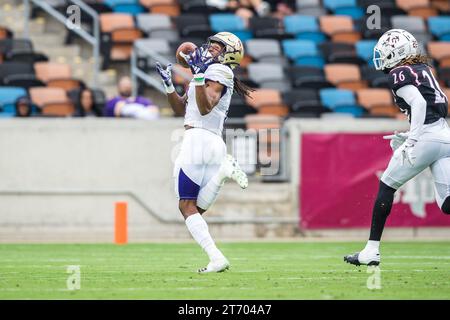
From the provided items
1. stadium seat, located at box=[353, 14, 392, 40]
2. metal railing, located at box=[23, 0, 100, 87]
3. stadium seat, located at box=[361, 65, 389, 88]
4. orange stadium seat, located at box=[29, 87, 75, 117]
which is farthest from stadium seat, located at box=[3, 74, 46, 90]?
stadium seat, located at box=[353, 14, 392, 40]

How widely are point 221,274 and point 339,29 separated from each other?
13.4 m

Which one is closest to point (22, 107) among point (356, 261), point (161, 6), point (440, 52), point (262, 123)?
point (262, 123)

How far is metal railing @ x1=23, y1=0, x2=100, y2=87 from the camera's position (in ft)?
62.5

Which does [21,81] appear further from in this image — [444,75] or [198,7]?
[444,75]

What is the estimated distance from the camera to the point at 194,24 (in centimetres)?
2092

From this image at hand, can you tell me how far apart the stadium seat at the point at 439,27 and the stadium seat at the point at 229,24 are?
163 inches

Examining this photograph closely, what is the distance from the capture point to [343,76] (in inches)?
819

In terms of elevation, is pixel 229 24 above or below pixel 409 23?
below

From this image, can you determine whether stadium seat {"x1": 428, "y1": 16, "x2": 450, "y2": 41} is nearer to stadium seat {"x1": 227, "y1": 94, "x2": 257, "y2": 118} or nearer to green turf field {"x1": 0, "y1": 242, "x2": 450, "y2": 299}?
stadium seat {"x1": 227, "y1": 94, "x2": 257, "y2": 118}

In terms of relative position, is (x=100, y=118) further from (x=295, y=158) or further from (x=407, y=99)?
(x=407, y=99)

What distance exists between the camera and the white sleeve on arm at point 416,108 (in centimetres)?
985

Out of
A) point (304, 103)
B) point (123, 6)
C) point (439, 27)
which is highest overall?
point (123, 6)

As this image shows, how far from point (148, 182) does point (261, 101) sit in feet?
10.5
